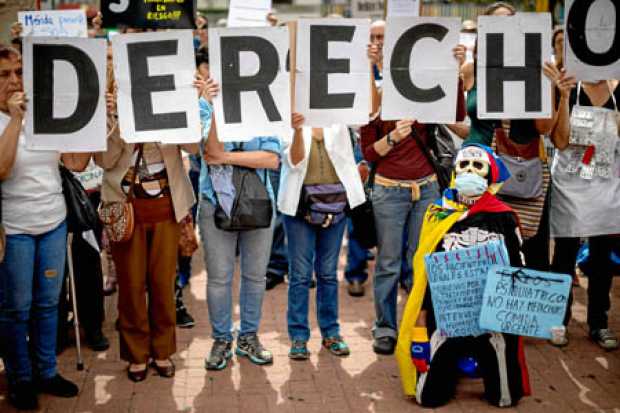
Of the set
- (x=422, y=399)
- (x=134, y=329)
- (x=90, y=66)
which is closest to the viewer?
(x=90, y=66)

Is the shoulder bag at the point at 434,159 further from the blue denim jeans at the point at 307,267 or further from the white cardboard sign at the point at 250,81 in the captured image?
the white cardboard sign at the point at 250,81

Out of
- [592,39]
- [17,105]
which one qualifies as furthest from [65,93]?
[592,39]

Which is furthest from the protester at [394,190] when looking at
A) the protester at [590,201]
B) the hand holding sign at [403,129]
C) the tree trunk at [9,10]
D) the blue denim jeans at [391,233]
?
the tree trunk at [9,10]

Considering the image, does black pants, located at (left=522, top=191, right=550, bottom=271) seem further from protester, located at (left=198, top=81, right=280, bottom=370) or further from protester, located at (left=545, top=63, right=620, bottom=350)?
protester, located at (left=198, top=81, right=280, bottom=370)

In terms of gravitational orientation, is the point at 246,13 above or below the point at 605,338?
above

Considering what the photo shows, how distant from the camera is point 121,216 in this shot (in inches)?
202

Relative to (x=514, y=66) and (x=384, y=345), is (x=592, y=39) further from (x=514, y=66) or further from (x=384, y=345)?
(x=384, y=345)

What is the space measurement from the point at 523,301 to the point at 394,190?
140cm

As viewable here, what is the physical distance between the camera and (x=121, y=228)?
5.14 m

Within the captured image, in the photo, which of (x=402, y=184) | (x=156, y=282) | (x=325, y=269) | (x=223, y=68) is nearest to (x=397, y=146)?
(x=402, y=184)

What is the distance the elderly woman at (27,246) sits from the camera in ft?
15.7

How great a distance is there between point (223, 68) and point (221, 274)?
151 cm

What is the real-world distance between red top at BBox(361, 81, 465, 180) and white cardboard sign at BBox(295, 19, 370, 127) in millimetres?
738

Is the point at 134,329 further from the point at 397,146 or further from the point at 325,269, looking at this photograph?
the point at 397,146
